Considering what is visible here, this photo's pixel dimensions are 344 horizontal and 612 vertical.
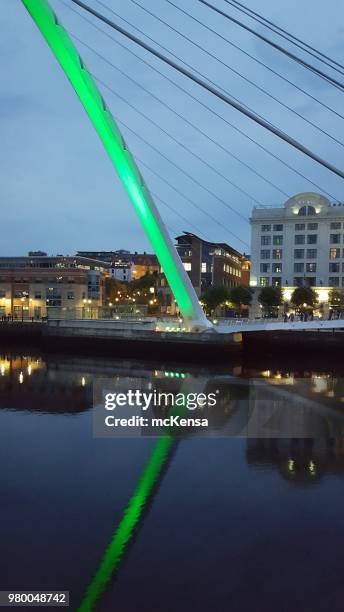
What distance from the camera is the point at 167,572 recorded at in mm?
6613

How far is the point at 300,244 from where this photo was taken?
49.7 metres

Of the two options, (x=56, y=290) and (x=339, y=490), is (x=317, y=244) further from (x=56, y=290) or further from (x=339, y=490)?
(x=339, y=490)

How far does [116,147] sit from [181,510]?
17.4 metres

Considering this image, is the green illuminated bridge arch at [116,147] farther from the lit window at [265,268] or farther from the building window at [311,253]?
the building window at [311,253]

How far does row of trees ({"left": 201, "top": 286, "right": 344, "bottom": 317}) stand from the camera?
4375cm

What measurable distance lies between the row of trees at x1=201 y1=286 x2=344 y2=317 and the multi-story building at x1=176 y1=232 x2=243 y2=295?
1276 centimetres

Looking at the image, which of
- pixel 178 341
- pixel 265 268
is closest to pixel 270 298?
pixel 265 268

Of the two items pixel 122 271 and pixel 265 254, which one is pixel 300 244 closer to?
pixel 265 254

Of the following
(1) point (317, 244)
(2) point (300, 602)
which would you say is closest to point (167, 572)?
(2) point (300, 602)

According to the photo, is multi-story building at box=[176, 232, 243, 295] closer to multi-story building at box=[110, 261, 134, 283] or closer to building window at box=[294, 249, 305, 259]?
building window at box=[294, 249, 305, 259]

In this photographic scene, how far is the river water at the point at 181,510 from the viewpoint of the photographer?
629 centimetres

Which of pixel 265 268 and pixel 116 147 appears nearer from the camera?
pixel 116 147

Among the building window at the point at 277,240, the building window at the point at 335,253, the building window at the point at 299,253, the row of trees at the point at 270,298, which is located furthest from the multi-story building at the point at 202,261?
the building window at the point at 335,253

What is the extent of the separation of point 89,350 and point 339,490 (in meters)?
22.8
